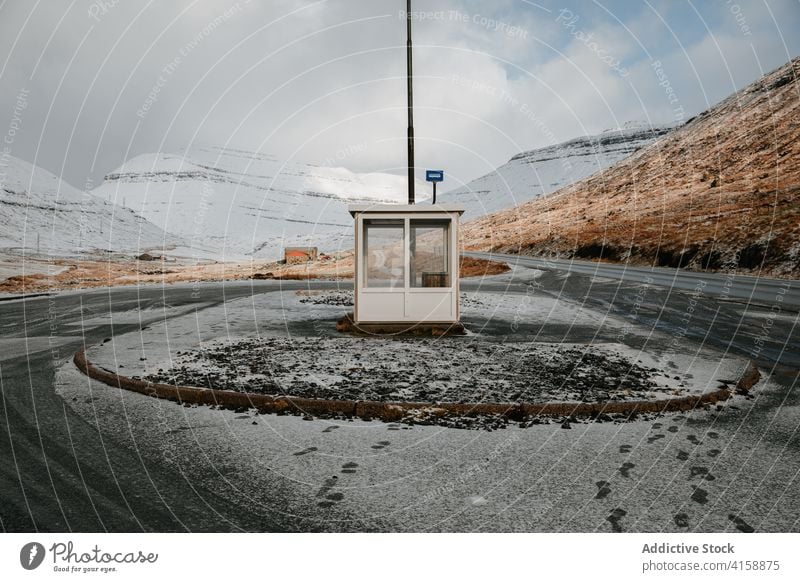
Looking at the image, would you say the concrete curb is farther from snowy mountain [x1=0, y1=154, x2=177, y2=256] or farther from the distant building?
snowy mountain [x1=0, y1=154, x2=177, y2=256]

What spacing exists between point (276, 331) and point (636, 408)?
934cm

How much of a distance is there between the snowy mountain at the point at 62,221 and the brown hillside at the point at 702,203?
84.4 metres

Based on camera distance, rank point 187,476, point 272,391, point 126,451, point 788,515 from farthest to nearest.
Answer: point 272,391 → point 126,451 → point 187,476 → point 788,515

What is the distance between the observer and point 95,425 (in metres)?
6.18

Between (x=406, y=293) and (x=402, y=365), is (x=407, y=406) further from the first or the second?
(x=406, y=293)

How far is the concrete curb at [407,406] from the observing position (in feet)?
21.8

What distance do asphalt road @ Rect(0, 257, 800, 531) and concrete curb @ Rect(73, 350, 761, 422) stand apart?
1477 mm

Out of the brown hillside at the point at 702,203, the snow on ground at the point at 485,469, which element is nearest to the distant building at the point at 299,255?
the brown hillside at the point at 702,203

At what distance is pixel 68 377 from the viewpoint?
877 centimetres

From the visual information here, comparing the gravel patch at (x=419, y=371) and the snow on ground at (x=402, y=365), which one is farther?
the snow on ground at (x=402, y=365)

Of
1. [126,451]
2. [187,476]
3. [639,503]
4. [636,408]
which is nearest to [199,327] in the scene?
[126,451]

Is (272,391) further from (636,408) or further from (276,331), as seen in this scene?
(276,331)

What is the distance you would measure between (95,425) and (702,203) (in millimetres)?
65765

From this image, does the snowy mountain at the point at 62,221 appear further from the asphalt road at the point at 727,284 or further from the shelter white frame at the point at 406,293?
the shelter white frame at the point at 406,293
